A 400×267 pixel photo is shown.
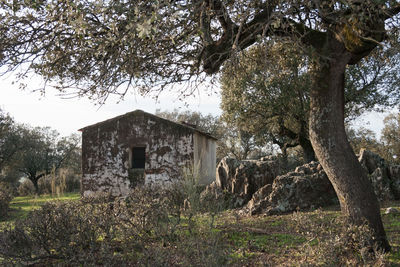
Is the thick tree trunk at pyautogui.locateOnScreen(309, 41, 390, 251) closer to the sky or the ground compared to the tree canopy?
closer to the ground

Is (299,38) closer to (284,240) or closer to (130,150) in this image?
(284,240)

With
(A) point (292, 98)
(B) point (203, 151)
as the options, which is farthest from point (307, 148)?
(B) point (203, 151)

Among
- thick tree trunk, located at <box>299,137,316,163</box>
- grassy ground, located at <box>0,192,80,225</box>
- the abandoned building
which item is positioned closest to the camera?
grassy ground, located at <box>0,192,80,225</box>

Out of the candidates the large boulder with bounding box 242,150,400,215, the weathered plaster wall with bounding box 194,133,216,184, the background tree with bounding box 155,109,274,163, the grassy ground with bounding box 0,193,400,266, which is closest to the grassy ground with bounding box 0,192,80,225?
the grassy ground with bounding box 0,193,400,266

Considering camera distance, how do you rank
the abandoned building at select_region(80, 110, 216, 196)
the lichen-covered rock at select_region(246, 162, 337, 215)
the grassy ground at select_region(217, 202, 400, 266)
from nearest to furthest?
the grassy ground at select_region(217, 202, 400, 266)
the lichen-covered rock at select_region(246, 162, 337, 215)
the abandoned building at select_region(80, 110, 216, 196)

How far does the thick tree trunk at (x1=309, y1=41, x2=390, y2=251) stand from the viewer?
5090mm

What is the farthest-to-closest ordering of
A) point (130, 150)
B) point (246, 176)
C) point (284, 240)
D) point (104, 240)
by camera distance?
point (130, 150) → point (246, 176) → point (284, 240) → point (104, 240)

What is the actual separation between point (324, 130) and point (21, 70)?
582cm

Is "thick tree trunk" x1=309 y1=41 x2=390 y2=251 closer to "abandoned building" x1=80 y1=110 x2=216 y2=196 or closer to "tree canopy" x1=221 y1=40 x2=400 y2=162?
"tree canopy" x1=221 y1=40 x2=400 y2=162

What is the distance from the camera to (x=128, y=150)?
1706 centimetres

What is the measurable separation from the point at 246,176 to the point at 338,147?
5.61m

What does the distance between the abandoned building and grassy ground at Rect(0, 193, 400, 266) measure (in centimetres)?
790

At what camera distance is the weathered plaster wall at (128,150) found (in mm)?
16484

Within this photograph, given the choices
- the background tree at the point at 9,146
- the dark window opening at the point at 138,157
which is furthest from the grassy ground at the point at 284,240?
the background tree at the point at 9,146
